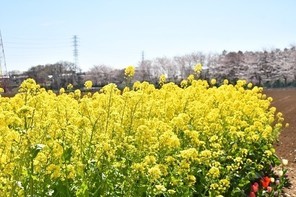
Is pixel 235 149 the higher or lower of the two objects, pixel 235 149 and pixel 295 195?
the higher

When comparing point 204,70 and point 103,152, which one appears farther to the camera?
point 204,70

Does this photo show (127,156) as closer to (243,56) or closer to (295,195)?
(295,195)

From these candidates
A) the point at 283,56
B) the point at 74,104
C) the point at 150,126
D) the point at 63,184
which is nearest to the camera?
the point at 63,184

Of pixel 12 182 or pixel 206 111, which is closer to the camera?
pixel 12 182

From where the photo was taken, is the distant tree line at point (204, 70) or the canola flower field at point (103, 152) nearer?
the canola flower field at point (103, 152)

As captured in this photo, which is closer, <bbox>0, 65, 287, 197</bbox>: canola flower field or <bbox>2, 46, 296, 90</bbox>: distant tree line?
<bbox>0, 65, 287, 197</bbox>: canola flower field

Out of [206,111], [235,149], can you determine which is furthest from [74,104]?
[235,149]

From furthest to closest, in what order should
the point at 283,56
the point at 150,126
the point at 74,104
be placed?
the point at 283,56 < the point at 74,104 < the point at 150,126

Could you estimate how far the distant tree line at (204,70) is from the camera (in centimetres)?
7106

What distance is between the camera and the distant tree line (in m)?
71.1

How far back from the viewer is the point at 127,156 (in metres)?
3.78

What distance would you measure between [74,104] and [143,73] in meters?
75.6

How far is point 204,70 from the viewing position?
71.8 m

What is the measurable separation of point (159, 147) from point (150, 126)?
1.45 feet
